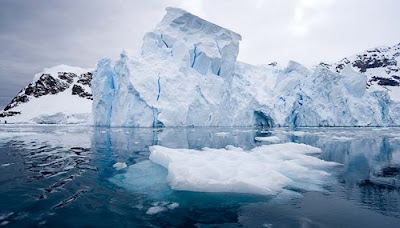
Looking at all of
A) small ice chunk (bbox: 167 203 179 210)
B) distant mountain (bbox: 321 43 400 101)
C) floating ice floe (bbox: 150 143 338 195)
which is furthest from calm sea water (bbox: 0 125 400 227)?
distant mountain (bbox: 321 43 400 101)

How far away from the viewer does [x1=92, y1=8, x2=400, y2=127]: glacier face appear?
24.5 m

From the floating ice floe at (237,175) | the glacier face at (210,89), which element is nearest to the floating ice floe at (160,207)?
the floating ice floe at (237,175)

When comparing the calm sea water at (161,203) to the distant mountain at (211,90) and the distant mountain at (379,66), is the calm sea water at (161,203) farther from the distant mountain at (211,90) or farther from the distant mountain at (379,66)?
the distant mountain at (379,66)

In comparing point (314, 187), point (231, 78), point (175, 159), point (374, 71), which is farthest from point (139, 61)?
point (374, 71)

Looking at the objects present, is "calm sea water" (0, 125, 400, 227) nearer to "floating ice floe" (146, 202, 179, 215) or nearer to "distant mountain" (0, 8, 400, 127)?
"floating ice floe" (146, 202, 179, 215)

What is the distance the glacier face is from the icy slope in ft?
87.1

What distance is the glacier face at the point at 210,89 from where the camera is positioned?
24.5 m

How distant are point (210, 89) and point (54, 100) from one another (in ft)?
156

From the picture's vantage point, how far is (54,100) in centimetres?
6184

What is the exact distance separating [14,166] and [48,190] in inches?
103

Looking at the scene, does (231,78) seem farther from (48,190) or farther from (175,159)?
(48,190)

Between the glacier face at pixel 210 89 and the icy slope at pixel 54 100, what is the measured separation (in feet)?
87.1

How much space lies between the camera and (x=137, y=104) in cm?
2411

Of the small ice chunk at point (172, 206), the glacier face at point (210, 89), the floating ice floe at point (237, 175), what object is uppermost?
the glacier face at point (210, 89)
